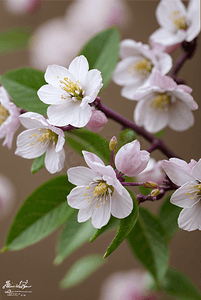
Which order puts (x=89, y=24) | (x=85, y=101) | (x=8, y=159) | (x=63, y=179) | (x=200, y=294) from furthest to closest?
(x=8, y=159) → (x=89, y=24) → (x=200, y=294) → (x=63, y=179) → (x=85, y=101)

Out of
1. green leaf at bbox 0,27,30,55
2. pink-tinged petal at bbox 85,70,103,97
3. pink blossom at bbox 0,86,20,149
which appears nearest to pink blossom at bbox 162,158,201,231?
pink-tinged petal at bbox 85,70,103,97

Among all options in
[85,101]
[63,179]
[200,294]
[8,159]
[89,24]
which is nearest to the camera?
[85,101]

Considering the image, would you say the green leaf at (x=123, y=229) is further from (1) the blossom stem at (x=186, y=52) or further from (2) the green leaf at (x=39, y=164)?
(1) the blossom stem at (x=186, y=52)

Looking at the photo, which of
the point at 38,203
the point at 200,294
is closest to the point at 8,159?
the point at 38,203

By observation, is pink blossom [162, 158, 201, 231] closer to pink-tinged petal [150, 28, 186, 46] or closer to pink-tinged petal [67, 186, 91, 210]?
pink-tinged petal [67, 186, 91, 210]

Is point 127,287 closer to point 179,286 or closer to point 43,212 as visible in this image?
point 179,286

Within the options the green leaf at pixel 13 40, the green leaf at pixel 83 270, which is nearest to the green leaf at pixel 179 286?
the green leaf at pixel 83 270

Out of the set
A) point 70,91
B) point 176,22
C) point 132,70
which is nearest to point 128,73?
point 132,70

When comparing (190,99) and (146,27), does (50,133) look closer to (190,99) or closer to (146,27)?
(190,99)
